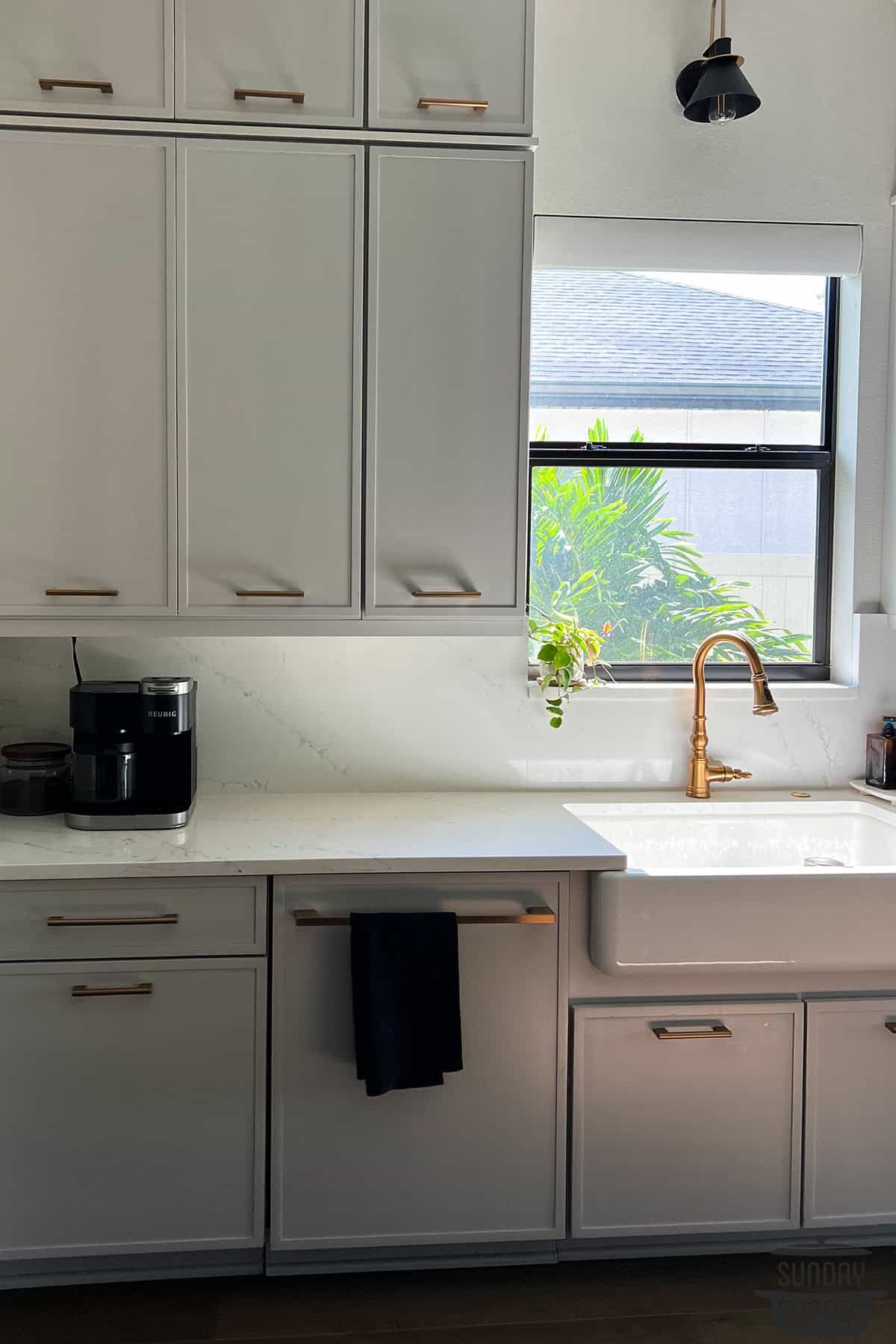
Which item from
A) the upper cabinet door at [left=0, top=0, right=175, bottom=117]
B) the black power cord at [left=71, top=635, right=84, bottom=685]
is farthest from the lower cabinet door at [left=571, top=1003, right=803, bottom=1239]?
the upper cabinet door at [left=0, top=0, right=175, bottom=117]

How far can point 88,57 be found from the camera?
2.13 meters

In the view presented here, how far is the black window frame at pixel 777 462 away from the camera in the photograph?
2.78m

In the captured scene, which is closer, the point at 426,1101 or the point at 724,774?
the point at 426,1101

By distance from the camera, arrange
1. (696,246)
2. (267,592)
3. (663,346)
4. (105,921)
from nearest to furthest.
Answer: (105,921) → (267,592) → (696,246) → (663,346)

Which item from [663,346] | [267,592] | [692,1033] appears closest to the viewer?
[692,1033]

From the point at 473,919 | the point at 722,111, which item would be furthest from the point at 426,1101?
the point at 722,111

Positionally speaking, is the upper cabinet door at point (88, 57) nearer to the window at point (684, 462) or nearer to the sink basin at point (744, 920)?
the window at point (684, 462)

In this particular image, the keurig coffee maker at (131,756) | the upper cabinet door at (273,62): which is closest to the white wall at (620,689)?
the keurig coffee maker at (131,756)

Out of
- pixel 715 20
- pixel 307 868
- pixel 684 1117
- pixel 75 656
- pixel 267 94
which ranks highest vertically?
pixel 715 20

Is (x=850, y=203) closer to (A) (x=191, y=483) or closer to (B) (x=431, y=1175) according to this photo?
(A) (x=191, y=483)

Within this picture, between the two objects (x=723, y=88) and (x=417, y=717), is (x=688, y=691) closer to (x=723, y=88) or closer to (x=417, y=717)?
(x=417, y=717)

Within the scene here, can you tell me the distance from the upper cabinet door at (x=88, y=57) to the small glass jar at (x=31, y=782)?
4.28 feet

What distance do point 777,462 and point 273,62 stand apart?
1533 mm

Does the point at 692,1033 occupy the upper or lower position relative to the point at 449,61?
lower
